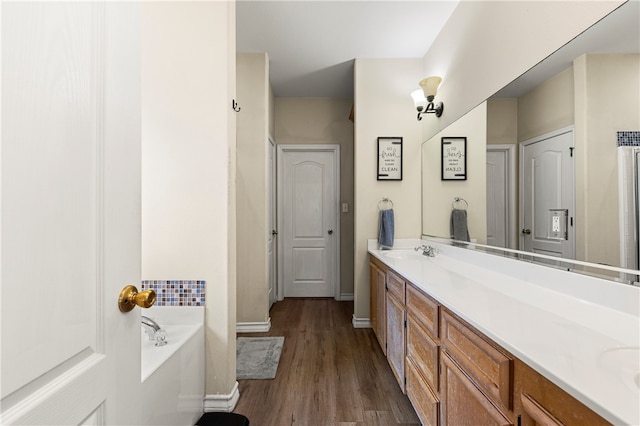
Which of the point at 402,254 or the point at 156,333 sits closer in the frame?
the point at 156,333

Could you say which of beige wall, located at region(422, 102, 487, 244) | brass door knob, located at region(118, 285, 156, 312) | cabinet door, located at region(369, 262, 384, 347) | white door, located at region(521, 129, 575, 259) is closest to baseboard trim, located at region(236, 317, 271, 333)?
cabinet door, located at region(369, 262, 384, 347)

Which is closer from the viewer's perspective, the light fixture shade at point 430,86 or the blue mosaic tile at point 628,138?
the blue mosaic tile at point 628,138

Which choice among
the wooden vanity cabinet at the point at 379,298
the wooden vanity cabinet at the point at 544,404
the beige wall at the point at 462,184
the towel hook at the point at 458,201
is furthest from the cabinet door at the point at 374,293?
the wooden vanity cabinet at the point at 544,404

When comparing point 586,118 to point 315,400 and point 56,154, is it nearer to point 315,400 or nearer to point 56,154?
point 56,154

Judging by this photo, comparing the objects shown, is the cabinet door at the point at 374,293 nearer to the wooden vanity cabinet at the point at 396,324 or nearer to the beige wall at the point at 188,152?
the wooden vanity cabinet at the point at 396,324

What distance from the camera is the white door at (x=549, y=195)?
1.32m

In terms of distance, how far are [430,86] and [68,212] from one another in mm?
2791

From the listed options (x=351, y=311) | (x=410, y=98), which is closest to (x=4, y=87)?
(x=410, y=98)

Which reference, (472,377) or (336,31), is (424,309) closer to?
(472,377)

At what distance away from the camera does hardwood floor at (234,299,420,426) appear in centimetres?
178

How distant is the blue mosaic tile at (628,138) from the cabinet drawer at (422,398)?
4.08 feet

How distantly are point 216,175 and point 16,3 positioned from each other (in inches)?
52.0

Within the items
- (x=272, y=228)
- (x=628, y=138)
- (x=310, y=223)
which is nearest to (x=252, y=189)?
(x=272, y=228)

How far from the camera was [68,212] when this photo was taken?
0.54m
